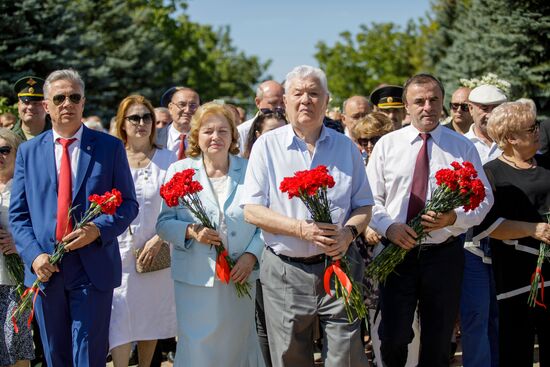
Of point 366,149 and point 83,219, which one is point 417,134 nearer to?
point 366,149

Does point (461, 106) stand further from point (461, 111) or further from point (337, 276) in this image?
point (337, 276)

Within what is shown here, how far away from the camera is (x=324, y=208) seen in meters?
5.51

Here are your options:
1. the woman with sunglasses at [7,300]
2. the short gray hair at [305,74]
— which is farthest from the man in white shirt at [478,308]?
the woman with sunglasses at [7,300]

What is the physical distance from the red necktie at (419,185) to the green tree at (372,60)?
45.7 m

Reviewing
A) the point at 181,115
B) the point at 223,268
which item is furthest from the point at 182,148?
the point at 223,268

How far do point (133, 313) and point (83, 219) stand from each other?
1852mm

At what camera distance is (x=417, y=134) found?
647 cm

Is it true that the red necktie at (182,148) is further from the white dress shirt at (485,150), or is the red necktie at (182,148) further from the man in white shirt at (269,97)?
the white dress shirt at (485,150)

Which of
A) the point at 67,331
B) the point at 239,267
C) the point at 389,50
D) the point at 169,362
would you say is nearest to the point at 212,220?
the point at 239,267

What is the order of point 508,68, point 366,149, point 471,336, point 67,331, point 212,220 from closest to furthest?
1. point 67,331
2. point 212,220
3. point 471,336
4. point 366,149
5. point 508,68

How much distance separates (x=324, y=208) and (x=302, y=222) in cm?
19

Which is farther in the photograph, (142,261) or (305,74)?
(142,261)

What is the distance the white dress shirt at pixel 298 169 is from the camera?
19.1 feet

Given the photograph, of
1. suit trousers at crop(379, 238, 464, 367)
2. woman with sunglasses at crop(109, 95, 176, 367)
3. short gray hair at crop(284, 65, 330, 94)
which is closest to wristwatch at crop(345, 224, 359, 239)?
suit trousers at crop(379, 238, 464, 367)
